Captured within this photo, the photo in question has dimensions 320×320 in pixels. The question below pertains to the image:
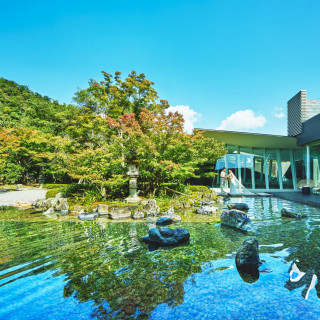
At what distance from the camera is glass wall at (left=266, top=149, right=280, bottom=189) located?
17781 millimetres

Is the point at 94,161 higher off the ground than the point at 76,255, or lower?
higher

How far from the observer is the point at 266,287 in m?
2.39

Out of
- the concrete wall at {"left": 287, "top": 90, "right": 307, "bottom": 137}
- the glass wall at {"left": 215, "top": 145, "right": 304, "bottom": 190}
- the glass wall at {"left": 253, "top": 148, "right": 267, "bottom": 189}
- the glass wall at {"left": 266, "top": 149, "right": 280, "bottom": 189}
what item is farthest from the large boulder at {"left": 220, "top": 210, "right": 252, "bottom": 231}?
the glass wall at {"left": 266, "top": 149, "right": 280, "bottom": 189}

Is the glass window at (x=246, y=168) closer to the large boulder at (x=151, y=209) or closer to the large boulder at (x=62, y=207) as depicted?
the large boulder at (x=151, y=209)

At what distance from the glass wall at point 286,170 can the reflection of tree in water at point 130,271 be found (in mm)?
16865

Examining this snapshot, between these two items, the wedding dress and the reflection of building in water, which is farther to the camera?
the wedding dress

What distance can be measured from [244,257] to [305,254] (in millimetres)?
1274

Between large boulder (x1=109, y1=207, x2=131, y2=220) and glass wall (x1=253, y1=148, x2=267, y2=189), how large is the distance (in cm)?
1480

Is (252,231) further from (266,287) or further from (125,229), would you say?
(125,229)

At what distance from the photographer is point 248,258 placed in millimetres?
2973

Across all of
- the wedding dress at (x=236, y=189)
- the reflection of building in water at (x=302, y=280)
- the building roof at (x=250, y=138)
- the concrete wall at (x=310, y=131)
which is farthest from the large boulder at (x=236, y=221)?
the concrete wall at (x=310, y=131)

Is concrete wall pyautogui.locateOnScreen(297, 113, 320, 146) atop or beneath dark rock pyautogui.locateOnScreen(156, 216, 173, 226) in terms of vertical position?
atop

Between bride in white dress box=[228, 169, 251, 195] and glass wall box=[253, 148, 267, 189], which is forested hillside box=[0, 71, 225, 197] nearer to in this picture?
bride in white dress box=[228, 169, 251, 195]

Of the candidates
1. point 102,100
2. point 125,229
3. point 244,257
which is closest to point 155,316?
point 244,257
